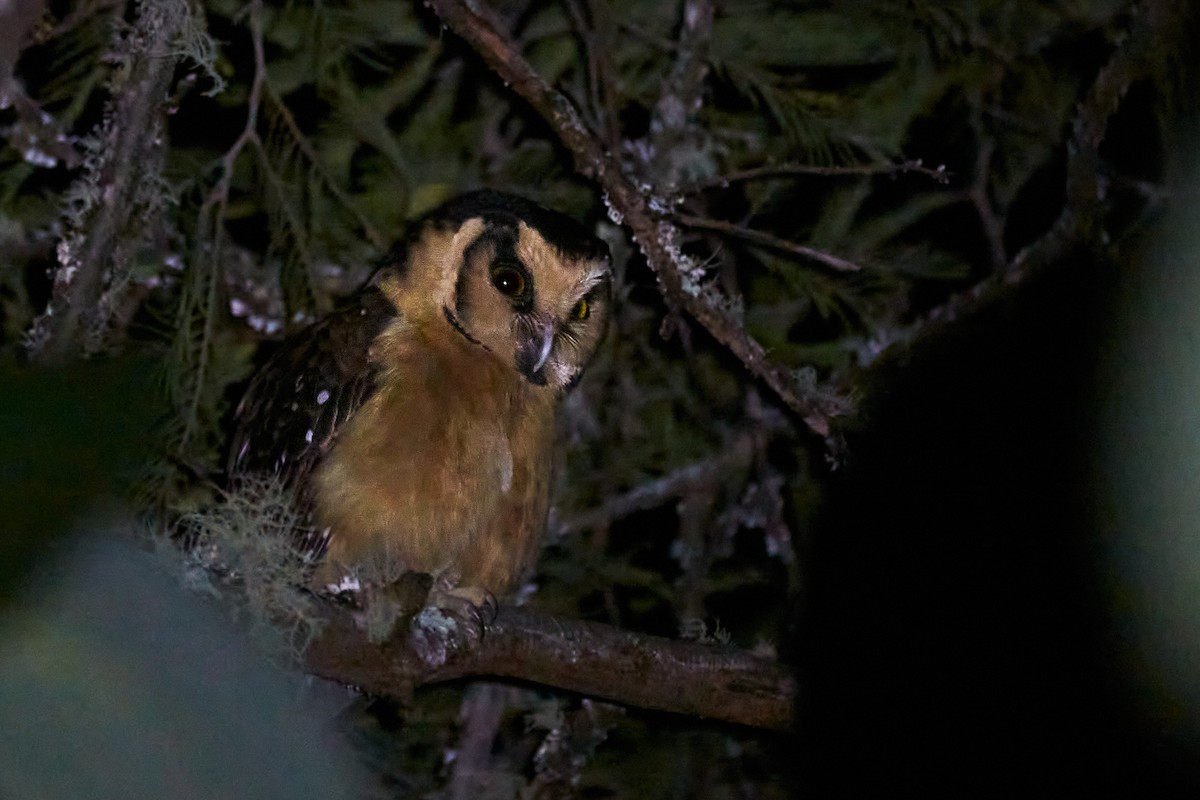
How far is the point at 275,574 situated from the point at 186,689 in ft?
2.67

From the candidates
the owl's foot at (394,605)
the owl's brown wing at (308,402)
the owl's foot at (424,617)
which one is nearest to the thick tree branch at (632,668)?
the owl's foot at (424,617)

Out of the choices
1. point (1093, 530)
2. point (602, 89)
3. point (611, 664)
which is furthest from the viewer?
point (602, 89)

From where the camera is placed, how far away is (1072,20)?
2135 millimetres

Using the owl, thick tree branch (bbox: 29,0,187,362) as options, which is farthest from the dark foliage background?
the owl

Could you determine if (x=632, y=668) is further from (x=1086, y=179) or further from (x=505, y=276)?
(x=1086, y=179)

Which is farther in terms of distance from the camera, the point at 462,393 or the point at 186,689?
the point at 462,393

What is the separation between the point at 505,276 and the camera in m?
1.85

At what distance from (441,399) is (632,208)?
1.22ft

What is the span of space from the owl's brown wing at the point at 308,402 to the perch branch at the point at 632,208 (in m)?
0.41

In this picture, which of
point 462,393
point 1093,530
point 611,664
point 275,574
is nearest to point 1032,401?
point 1093,530

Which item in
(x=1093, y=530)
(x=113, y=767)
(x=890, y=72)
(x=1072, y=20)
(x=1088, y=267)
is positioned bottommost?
(x=113, y=767)

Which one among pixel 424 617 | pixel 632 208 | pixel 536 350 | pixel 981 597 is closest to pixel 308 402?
pixel 536 350

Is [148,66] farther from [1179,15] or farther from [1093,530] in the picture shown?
[1179,15]

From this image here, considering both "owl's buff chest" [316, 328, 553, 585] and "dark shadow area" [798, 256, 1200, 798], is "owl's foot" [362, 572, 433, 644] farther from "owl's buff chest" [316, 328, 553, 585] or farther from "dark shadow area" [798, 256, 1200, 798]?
"dark shadow area" [798, 256, 1200, 798]
